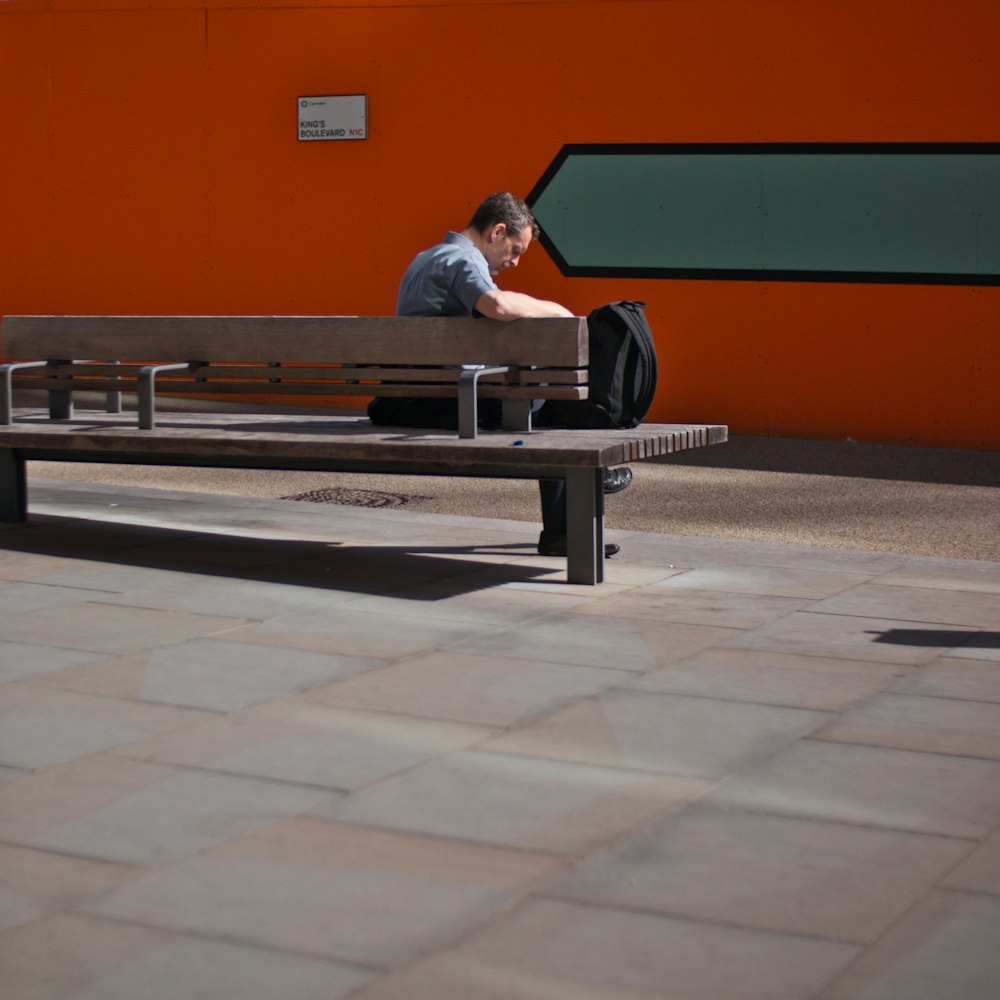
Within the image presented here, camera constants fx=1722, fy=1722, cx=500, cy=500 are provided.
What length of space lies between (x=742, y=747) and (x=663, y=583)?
229 centimetres

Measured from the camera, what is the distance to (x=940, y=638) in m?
5.44

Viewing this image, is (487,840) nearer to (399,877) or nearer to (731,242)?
(399,877)

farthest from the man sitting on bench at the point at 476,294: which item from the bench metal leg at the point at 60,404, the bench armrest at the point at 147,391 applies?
the bench metal leg at the point at 60,404

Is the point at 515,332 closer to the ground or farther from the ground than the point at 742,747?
farther from the ground

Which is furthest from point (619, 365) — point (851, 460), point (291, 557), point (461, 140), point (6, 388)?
point (461, 140)

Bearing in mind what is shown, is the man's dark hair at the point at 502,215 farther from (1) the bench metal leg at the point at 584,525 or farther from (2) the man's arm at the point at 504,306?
(1) the bench metal leg at the point at 584,525

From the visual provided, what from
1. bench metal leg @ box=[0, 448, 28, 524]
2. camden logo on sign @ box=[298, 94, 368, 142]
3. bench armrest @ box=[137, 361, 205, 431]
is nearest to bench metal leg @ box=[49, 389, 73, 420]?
bench metal leg @ box=[0, 448, 28, 524]

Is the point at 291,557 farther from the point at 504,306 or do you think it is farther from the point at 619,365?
the point at 619,365

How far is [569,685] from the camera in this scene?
471cm

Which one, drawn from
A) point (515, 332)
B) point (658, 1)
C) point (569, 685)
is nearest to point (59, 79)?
point (658, 1)

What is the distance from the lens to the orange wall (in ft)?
37.4

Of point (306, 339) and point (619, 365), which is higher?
point (306, 339)

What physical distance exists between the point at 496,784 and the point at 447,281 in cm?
331

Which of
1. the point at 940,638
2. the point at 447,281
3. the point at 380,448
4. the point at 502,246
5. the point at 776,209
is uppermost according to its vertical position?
the point at 776,209
